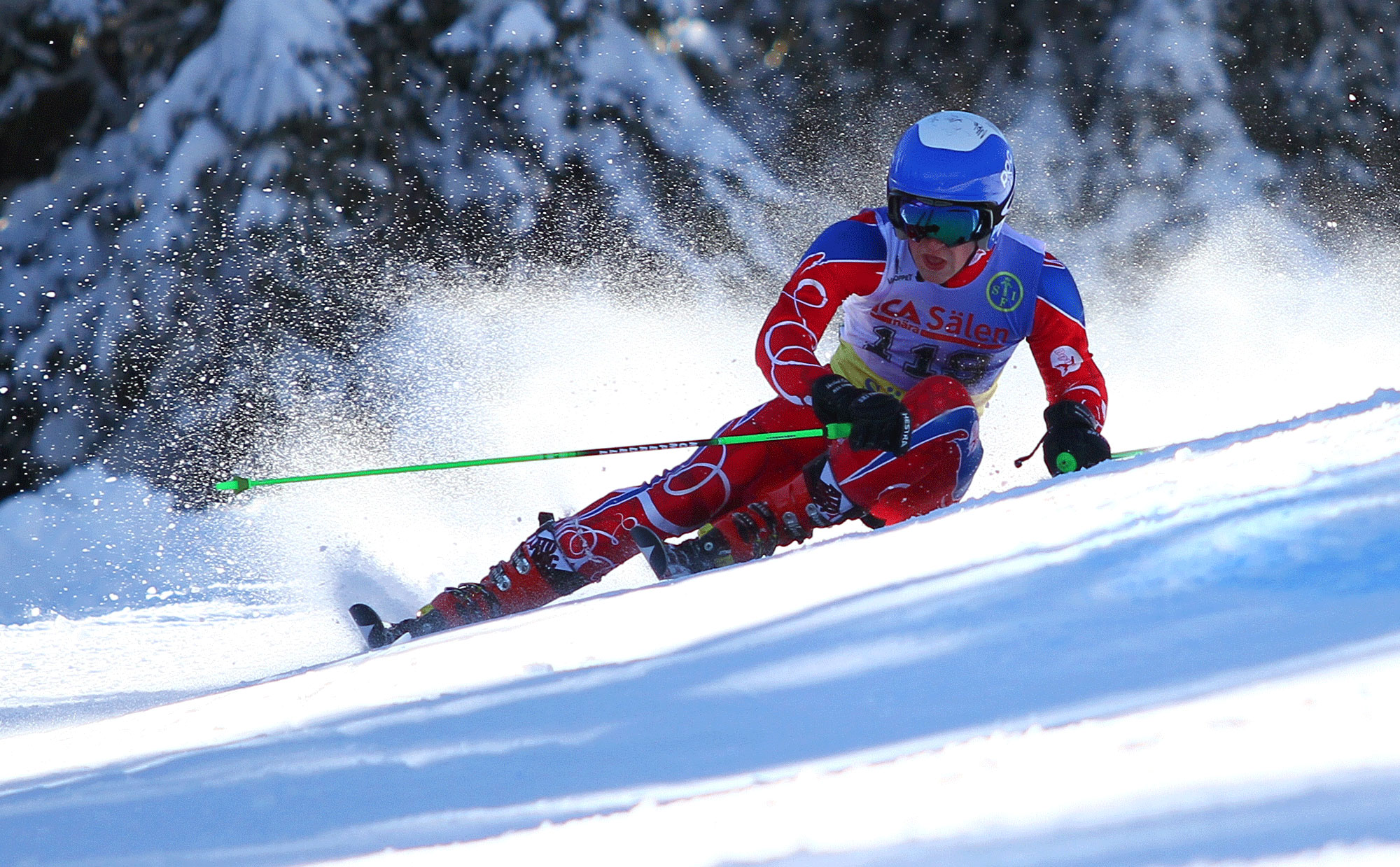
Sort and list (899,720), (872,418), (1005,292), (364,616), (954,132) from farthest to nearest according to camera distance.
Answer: (364,616) → (1005,292) → (954,132) → (872,418) → (899,720)

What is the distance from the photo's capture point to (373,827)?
1224 millimetres

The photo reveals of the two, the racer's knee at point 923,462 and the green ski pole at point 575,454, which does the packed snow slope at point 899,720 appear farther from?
the green ski pole at point 575,454

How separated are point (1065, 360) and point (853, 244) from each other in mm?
632

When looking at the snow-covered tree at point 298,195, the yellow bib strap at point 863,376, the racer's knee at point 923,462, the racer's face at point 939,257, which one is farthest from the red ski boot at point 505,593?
the snow-covered tree at point 298,195

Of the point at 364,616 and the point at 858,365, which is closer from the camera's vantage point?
the point at 364,616

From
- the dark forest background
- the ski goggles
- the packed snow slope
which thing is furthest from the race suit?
the dark forest background

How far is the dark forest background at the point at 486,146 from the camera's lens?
705cm

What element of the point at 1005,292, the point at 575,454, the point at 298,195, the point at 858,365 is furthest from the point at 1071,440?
the point at 298,195

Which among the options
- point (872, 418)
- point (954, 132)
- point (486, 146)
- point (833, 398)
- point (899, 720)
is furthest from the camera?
point (486, 146)

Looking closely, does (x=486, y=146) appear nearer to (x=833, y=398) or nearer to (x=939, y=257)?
(x=939, y=257)

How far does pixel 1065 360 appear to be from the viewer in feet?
10.0

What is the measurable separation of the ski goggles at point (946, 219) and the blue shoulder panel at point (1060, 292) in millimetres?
270

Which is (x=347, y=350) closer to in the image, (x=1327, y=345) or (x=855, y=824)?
(x=1327, y=345)

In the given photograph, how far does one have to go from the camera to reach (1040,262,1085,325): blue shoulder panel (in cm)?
312
